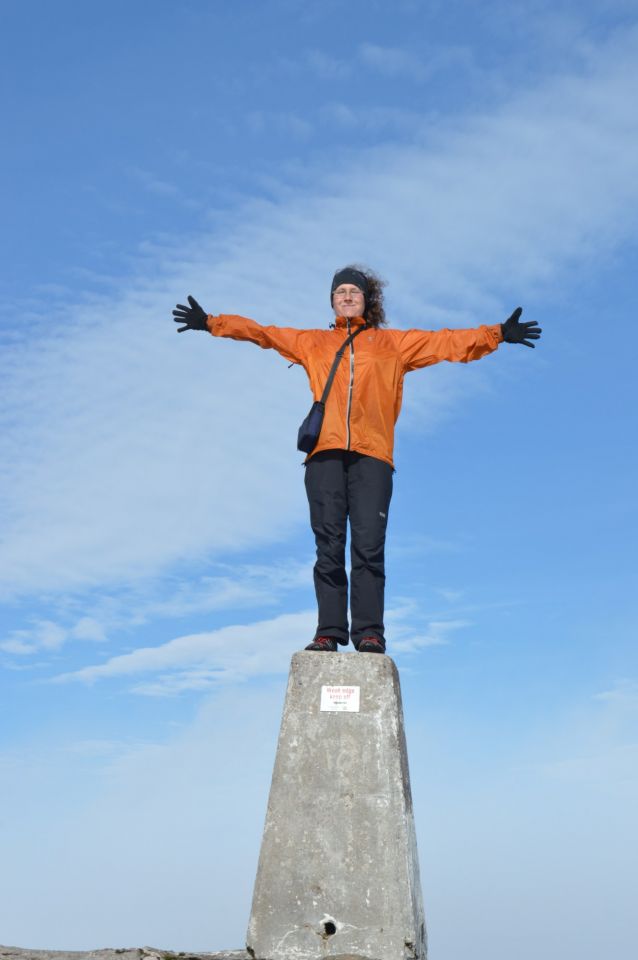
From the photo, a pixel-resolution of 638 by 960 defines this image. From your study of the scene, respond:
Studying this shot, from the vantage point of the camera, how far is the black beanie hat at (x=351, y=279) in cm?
809

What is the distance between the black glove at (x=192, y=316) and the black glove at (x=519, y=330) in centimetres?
247

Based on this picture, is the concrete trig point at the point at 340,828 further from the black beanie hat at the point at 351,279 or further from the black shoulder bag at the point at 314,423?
the black beanie hat at the point at 351,279

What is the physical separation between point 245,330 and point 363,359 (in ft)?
3.47

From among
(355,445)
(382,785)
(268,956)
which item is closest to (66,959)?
(268,956)

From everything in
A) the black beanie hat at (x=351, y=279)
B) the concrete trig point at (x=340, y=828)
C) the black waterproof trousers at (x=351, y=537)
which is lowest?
the concrete trig point at (x=340, y=828)

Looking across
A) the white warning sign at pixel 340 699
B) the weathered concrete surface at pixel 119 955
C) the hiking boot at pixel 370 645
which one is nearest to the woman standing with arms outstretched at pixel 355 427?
the hiking boot at pixel 370 645

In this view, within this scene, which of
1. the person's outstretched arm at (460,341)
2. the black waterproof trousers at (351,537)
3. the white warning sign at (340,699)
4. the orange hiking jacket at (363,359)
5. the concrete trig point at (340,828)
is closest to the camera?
the concrete trig point at (340,828)

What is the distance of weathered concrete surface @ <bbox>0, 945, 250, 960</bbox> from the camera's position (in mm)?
7383

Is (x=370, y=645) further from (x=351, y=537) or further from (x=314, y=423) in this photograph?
(x=314, y=423)

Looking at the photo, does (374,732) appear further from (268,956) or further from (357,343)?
(357,343)

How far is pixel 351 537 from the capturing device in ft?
24.5

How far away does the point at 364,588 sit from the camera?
7.33 m

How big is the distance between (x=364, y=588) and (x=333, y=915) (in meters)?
2.27

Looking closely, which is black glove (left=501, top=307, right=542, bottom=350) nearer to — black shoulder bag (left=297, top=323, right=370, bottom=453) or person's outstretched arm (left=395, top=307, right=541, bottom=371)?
person's outstretched arm (left=395, top=307, right=541, bottom=371)
